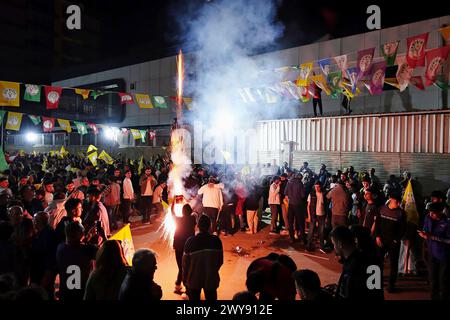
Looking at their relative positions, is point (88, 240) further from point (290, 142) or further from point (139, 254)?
point (290, 142)

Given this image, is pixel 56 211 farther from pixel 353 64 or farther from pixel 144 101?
pixel 353 64

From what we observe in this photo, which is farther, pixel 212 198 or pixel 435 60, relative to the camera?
pixel 435 60

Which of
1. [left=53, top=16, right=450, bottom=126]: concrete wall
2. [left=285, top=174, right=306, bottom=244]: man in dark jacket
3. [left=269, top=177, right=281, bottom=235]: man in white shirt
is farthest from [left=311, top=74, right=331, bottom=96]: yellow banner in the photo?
[left=285, top=174, right=306, bottom=244]: man in dark jacket

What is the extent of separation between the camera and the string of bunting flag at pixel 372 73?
10.1 meters

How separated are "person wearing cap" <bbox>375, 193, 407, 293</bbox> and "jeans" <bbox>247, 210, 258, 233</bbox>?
15.7ft

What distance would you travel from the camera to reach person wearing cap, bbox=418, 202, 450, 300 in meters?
5.30

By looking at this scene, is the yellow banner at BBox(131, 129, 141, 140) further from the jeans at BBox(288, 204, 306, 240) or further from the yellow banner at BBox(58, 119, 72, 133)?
the jeans at BBox(288, 204, 306, 240)

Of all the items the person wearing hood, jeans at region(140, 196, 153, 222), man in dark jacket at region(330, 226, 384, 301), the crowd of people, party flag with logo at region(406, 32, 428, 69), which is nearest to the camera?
the crowd of people

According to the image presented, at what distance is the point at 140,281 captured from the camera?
3.27 meters

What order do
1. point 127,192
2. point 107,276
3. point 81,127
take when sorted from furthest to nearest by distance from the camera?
point 81,127 → point 127,192 → point 107,276

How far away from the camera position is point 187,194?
1127cm

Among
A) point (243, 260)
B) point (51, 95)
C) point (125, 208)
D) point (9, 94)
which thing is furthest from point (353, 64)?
point (9, 94)

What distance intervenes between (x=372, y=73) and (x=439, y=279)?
8.03 m

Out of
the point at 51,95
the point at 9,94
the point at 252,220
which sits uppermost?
the point at 51,95
